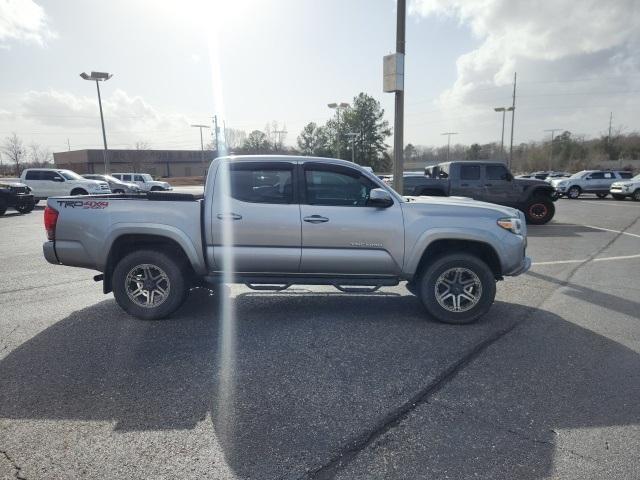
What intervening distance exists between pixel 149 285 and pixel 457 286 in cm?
366

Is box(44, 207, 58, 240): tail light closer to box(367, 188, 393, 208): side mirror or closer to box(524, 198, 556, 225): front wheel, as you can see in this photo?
box(367, 188, 393, 208): side mirror

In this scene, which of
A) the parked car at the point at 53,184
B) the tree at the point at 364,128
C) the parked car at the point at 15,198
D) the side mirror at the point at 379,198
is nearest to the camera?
the side mirror at the point at 379,198

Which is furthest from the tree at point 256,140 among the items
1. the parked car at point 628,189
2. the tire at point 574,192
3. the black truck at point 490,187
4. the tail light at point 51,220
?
the tail light at point 51,220

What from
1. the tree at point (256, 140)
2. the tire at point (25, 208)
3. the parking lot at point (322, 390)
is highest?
the tree at point (256, 140)

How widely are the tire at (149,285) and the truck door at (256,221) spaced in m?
0.51

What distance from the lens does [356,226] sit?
475 centimetres

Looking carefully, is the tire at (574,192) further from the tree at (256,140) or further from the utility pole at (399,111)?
the tree at (256,140)

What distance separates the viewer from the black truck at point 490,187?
14.0 m

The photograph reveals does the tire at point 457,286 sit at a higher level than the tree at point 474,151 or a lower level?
lower

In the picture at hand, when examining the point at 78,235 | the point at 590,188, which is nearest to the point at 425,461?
the point at 78,235

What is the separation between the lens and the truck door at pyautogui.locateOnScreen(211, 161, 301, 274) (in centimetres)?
475

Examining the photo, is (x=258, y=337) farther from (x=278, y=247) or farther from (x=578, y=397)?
(x=578, y=397)

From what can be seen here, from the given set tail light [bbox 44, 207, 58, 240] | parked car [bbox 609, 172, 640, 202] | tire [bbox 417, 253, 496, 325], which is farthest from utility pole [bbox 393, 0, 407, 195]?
parked car [bbox 609, 172, 640, 202]

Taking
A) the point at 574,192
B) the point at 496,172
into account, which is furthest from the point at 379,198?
the point at 574,192
